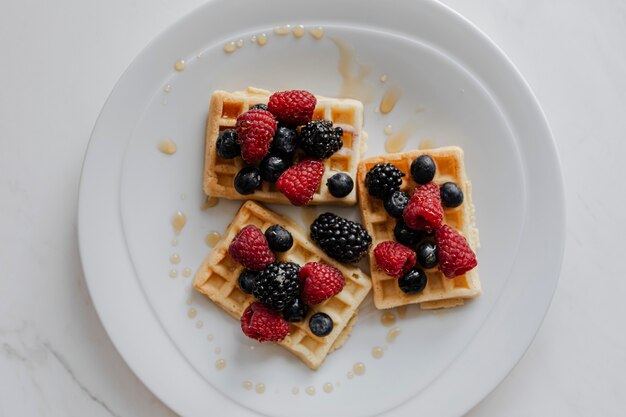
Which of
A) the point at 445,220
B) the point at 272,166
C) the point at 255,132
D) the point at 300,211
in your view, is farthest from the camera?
the point at 300,211

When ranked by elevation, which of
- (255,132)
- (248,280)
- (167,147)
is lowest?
(248,280)

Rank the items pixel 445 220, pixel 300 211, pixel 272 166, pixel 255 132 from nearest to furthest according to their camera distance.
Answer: pixel 255 132
pixel 272 166
pixel 445 220
pixel 300 211

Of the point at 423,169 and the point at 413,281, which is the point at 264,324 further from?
the point at 423,169

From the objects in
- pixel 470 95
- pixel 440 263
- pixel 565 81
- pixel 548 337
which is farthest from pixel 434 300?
pixel 565 81

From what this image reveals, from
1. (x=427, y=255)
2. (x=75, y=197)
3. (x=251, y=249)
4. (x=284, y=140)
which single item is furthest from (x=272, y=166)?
(x=75, y=197)

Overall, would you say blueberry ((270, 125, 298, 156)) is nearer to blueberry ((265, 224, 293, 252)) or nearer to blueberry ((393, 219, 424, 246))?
blueberry ((265, 224, 293, 252))

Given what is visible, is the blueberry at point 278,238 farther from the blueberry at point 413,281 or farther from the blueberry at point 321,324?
the blueberry at point 413,281
